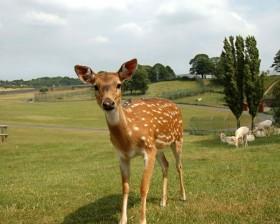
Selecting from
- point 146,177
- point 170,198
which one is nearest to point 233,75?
point 170,198

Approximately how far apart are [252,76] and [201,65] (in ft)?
308

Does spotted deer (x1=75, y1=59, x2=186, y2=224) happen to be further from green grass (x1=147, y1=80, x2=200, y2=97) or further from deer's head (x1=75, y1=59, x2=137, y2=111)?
green grass (x1=147, y1=80, x2=200, y2=97)

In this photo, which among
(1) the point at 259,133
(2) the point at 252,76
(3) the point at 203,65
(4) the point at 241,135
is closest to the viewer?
(4) the point at 241,135

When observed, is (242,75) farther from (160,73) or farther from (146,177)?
(160,73)

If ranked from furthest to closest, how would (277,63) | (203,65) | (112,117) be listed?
(203,65), (277,63), (112,117)

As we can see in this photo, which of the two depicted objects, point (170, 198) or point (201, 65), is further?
point (201, 65)

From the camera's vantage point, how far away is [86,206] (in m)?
10.8

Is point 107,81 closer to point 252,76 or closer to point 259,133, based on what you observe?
point 259,133

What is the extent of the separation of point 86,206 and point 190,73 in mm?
133580

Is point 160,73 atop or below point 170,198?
below

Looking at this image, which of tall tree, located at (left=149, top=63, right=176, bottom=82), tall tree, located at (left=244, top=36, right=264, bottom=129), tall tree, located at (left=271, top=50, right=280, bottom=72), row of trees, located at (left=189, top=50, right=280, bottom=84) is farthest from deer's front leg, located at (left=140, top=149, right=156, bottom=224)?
tall tree, located at (left=149, top=63, right=176, bottom=82)

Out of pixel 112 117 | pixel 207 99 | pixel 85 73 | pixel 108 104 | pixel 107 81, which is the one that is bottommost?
pixel 207 99

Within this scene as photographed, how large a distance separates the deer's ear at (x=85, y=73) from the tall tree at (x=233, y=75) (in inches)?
1527

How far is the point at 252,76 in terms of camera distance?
45875 mm
